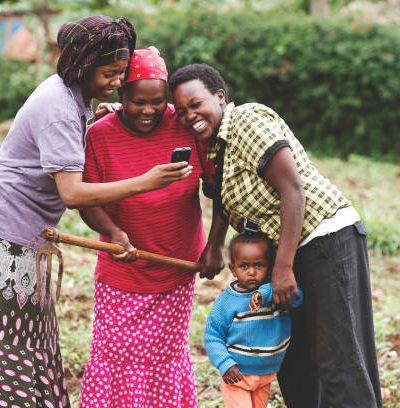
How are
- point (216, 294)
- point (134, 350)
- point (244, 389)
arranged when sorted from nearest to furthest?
point (244, 389)
point (134, 350)
point (216, 294)

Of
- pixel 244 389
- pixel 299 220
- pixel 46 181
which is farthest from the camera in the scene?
pixel 244 389

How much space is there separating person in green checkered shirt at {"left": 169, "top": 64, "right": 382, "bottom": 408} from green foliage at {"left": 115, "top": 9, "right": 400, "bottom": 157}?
28.3 ft

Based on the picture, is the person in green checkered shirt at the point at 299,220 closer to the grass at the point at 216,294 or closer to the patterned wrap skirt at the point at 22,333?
the patterned wrap skirt at the point at 22,333

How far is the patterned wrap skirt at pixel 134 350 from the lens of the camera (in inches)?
120

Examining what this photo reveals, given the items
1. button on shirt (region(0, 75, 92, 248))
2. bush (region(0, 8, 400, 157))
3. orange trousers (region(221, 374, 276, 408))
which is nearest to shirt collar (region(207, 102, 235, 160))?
button on shirt (region(0, 75, 92, 248))

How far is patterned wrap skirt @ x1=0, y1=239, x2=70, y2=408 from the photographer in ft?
9.08

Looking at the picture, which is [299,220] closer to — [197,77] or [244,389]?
[197,77]

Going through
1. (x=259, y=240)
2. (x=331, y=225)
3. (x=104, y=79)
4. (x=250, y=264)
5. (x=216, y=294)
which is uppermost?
(x=104, y=79)

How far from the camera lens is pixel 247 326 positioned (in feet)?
9.34

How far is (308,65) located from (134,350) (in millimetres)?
8953

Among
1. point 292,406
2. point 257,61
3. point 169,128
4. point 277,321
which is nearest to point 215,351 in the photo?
point 277,321

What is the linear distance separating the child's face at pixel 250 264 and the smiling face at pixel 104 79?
77 cm

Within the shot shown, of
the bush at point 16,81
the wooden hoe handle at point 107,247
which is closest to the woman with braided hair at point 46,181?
the wooden hoe handle at point 107,247

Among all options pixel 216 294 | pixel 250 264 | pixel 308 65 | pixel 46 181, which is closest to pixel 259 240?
pixel 250 264
